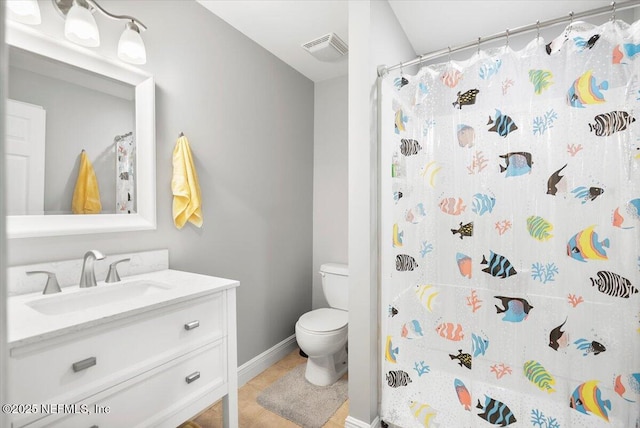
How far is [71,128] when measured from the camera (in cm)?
141

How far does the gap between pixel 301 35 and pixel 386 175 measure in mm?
1342

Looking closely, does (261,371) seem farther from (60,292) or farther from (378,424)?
(60,292)

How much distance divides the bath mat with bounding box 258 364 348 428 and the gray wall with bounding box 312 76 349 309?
2.78 feet

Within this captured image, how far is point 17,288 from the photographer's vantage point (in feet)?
3.95

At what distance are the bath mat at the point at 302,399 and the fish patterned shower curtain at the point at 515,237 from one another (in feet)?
1.25

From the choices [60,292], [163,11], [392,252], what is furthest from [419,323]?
[163,11]

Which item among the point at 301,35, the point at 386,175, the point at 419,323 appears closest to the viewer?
the point at 419,323

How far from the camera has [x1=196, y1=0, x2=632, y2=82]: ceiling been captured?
1.91m

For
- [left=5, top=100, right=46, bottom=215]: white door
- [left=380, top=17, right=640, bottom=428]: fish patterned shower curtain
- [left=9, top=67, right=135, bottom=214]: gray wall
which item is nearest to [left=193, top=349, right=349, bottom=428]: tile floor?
[left=380, top=17, right=640, bottom=428]: fish patterned shower curtain

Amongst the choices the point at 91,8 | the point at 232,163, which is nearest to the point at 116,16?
the point at 91,8

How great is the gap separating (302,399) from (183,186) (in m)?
1.52

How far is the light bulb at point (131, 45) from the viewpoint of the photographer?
58.4 inches

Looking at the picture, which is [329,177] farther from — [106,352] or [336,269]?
[106,352]

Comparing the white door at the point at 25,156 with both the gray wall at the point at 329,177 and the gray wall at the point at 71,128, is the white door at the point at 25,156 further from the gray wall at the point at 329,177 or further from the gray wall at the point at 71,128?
the gray wall at the point at 329,177
